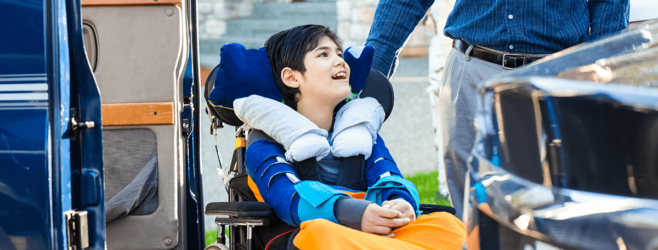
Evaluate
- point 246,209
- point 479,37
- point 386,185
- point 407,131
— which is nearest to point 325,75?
point 386,185

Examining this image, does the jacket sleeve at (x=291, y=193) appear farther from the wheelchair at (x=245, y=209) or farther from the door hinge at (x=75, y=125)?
the door hinge at (x=75, y=125)

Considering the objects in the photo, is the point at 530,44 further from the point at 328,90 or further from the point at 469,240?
the point at 469,240

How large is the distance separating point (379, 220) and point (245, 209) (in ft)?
1.62

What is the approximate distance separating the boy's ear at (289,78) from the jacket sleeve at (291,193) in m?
0.28

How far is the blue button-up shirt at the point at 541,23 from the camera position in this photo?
2.57 metres

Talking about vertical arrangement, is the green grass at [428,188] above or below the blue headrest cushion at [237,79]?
below

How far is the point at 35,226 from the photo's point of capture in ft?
5.17

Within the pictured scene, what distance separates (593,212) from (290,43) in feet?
5.54

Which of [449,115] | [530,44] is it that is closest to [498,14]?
[530,44]

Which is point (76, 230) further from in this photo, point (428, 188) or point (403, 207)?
point (428, 188)

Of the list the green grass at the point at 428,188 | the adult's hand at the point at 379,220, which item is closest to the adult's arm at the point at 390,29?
the adult's hand at the point at 379,220

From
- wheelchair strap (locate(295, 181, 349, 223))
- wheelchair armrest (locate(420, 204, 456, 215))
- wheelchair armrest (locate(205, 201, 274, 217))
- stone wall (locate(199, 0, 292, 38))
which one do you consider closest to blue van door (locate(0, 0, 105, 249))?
wheelchair armrest (locate(205, 201, 274, 217))

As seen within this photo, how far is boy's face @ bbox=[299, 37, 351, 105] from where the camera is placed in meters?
2.37

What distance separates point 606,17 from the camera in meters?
2.62
